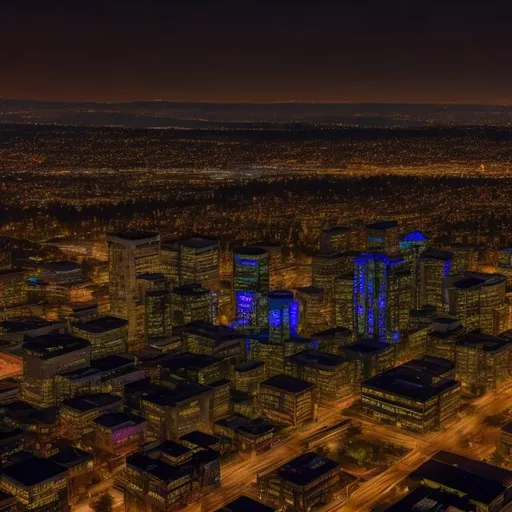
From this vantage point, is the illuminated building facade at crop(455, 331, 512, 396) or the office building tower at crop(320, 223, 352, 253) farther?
the office building tower at crop(320, 223, 352, 253)

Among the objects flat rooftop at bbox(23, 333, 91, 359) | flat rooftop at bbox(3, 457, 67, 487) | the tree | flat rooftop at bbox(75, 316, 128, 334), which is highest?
flat rooftop at bbox(23, 333, 91, 359)

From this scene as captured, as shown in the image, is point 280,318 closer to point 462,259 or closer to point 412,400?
point 412,400

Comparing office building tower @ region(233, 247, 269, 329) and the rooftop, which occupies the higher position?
office building tower @ region(233, 247, 269, 329)

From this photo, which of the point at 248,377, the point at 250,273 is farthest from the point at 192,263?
the point at 248,377

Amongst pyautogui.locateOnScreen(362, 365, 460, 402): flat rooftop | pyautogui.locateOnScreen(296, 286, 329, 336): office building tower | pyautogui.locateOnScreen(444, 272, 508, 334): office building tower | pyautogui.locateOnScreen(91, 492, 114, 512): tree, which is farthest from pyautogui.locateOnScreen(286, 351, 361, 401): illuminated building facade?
pyautogui.locateOnScreen(91, 492, 114, 512): tree

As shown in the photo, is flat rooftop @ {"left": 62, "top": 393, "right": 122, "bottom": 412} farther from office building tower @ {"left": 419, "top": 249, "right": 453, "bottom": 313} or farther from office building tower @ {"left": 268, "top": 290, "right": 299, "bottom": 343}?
office building tower @ {"left": 419, "top": 249, "right": 453, "bottom": 313}

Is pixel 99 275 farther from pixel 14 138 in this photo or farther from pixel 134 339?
pixel 14 138

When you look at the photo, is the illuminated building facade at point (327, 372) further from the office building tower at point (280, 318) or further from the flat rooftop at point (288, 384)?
the office building tower at point (280, 318)
